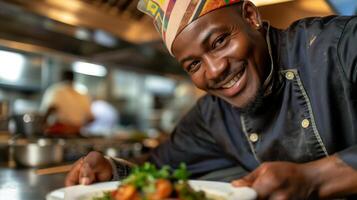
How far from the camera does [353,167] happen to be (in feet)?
2.27

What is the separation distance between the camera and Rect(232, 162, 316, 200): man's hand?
0.62 metres

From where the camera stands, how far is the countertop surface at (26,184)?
98 centimetres

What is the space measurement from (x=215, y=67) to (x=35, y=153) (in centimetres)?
122

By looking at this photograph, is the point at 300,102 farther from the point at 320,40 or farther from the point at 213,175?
the point at 213,175

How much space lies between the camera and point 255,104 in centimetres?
93

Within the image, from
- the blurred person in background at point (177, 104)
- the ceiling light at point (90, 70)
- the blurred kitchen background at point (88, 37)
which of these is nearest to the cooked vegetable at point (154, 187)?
the blurred kitchen background at point (88, 37)

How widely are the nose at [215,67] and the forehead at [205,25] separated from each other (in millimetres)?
51

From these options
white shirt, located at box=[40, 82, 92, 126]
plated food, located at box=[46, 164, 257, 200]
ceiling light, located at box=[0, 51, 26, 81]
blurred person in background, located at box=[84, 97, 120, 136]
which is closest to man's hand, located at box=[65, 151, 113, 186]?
plated food, located at box=[46, 164, 257, 200]

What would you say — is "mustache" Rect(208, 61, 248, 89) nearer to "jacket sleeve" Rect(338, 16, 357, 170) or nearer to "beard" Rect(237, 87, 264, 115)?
"beard" Rect(237, 87, 264, 115)

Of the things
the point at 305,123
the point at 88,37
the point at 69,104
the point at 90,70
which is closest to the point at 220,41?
the point at 305,123

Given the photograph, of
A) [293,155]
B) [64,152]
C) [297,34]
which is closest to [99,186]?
[293,155]

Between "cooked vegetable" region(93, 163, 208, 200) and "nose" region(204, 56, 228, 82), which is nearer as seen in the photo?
"cooked vegetable" region(93, 163, 208, 200)

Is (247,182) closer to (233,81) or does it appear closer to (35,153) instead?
(233,81)

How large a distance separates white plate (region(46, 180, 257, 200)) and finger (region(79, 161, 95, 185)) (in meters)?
0.09
